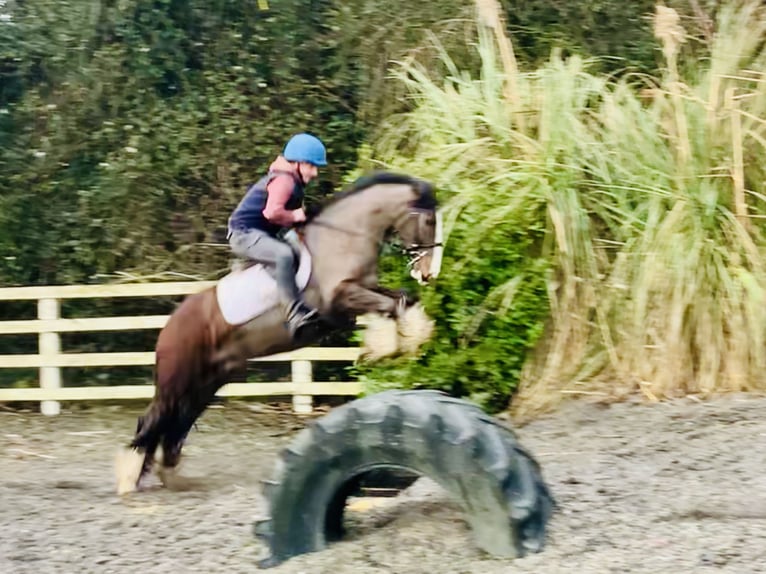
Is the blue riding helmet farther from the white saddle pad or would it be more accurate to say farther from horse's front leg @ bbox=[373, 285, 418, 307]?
horse's front leg @ bbox=[373, 285, 418, 307]

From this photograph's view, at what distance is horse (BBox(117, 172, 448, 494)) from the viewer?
605 centimetres

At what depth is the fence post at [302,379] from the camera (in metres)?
9.38

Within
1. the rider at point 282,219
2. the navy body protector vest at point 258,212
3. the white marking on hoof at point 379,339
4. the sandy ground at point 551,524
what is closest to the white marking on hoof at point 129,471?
the sandy ground at point 551,524

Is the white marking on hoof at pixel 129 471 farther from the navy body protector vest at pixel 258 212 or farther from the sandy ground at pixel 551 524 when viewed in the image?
the navy body protector vest at pixel 258 212

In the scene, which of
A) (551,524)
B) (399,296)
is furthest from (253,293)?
(551,524)

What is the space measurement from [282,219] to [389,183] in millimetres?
735

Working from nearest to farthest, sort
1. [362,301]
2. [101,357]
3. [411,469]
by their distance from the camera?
[411,469], [362,301], [101,357]

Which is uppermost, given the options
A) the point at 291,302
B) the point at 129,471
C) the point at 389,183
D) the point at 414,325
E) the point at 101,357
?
the point at 389,183

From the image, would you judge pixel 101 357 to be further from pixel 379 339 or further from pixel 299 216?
pixel 299 216

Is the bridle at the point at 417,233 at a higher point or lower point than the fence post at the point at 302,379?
higher

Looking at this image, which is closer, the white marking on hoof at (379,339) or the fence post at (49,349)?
the white marking on hoof at (379,339)

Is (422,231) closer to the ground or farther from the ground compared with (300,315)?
farther from the ground

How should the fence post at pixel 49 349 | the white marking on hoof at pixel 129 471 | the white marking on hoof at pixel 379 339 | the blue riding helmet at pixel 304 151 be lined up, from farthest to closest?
the fence post at pixel 49 349
the white marking on hoof at pixel 379 339
the white marking on hoof at pixel 129 471
the blue riding helmet at pixel 304 151

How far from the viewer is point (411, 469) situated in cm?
441
